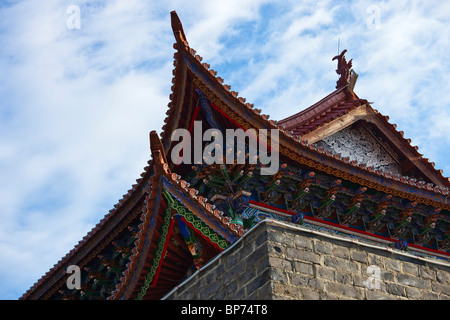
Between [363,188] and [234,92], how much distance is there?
279 centimetres

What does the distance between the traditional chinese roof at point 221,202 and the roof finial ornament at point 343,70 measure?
1.11 metres

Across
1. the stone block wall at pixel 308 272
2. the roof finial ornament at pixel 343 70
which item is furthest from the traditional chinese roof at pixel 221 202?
the stone block wall at pixel 308 272

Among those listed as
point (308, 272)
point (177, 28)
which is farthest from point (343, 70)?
point (308, 272)

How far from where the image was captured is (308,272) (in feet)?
29.5

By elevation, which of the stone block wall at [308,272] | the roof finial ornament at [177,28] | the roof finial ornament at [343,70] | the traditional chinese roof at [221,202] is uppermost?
the roof finial ornament at [343,70]

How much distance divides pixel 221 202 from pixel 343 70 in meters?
5.62

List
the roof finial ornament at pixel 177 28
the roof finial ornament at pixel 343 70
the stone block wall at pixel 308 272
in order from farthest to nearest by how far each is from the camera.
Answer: the roof finial ornament at pixel 343 70 < the roof finial ornament at pixel 177 28 < the stone block wall at pixel 308 272

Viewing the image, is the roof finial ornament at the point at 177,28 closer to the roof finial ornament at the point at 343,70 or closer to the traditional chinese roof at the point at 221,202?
the traditional chinese roof at the point at 221,202

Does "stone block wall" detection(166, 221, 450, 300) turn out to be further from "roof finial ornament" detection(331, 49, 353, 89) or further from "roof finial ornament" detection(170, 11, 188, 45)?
"roof finial ornament" detection(331, 49, 353, 89)

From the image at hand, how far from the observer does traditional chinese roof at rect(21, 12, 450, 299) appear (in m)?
12.4

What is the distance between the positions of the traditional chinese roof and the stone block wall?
91.6 inches

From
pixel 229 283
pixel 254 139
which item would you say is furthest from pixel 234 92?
pixel 229 283

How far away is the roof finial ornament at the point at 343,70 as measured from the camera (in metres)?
17.7

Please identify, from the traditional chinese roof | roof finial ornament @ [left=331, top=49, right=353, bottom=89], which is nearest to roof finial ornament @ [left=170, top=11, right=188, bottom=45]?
the traditional chinese roof
